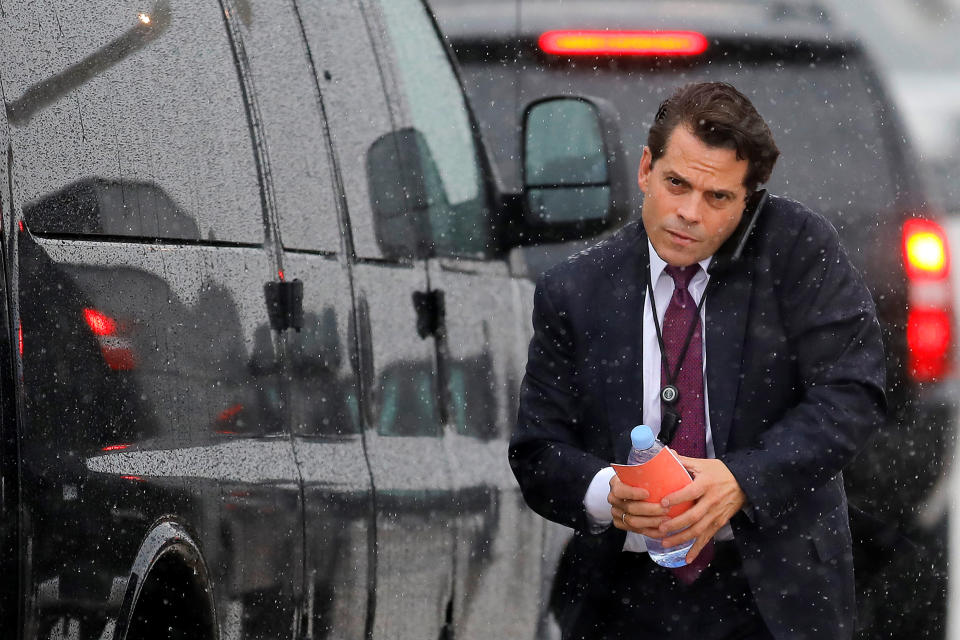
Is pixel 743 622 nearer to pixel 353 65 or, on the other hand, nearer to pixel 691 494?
pixel 691 494

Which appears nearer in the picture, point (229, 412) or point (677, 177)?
point (229, 412)

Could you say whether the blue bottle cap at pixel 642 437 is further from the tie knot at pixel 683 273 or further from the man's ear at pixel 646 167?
the man's ear at pixel 646 167

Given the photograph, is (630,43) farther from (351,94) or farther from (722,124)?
(722,124)

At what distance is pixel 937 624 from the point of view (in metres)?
5.61

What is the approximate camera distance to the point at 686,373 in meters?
3.47

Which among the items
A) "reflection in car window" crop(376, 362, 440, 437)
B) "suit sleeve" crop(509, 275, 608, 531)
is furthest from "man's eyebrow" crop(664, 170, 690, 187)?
"reflection in car window" crop(376, 362, 440, 437)

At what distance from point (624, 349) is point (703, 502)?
1.28 feet

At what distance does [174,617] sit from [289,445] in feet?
1.68

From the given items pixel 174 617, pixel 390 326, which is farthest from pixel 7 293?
pixel 390 326

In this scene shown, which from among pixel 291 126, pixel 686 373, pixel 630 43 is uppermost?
pixel 630 43

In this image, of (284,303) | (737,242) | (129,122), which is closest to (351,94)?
(284,303)

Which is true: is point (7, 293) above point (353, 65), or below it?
below

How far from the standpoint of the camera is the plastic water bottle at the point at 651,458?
10.4 feet

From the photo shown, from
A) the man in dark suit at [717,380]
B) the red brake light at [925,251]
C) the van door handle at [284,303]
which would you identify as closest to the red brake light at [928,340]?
the red brake light at [925,251]
